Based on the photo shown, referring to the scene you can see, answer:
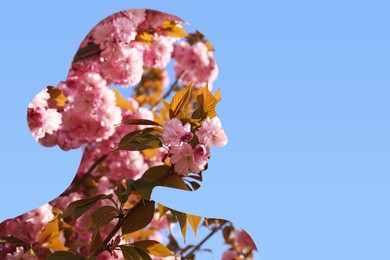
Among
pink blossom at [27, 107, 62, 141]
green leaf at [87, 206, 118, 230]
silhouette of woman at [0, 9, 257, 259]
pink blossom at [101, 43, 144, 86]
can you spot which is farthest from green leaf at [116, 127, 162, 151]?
pink blossom at [101, 43, 144, 86]

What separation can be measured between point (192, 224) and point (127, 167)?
426 millimetres

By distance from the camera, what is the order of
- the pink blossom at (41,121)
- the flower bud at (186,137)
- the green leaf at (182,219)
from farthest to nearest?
the pink blossom at (41,121) < the green leaf at (182,219) < the flower bud at (186,137)

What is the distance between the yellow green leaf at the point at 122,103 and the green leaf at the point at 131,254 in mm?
510

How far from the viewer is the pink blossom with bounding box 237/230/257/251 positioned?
121cm

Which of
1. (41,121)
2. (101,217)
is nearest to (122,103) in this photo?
(41,121)

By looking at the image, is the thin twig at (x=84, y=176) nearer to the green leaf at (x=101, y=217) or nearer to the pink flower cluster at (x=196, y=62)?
the pink flower cluster at (x=196, y=62)

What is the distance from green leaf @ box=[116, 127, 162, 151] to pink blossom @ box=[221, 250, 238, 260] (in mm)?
425

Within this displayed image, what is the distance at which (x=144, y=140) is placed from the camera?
0.96 meters

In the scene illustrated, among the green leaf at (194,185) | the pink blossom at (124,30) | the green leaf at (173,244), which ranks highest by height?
the pink blossom at (124,30)

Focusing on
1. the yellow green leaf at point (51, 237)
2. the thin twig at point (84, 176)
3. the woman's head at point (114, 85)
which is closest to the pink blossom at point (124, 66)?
the woman's head at point (114, 85)

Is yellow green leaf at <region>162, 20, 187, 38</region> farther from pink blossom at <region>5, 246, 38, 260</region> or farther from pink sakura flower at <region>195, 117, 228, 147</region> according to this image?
pink blossom at <region>5, 246, 38, 260</region>

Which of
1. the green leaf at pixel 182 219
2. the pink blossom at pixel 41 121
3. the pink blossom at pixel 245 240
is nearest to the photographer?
the green leaf at pixel 182 219

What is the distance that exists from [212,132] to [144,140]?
0.40 feet

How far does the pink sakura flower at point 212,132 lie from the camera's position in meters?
0.90
